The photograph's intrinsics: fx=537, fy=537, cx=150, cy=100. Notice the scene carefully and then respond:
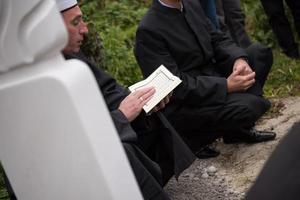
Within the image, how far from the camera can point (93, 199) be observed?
174 centimetres

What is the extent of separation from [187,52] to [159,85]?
0.77 m

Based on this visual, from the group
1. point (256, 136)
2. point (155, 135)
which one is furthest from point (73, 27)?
point (256, 136)

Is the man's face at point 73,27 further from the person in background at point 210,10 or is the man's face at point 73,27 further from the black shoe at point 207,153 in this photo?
the person in background at point 210,10

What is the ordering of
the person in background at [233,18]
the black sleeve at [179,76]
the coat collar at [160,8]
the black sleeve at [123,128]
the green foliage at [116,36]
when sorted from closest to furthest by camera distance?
the black sleeve at [123,128] → the black sleeve at [179,76] → the coat collar at [160,8] → the green foliage at [116,36] → the person in background at [233,18]

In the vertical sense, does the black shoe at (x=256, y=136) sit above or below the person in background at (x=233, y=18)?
below

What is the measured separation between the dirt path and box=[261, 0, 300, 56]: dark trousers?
1746 mm

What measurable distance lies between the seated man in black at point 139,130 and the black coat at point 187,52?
1.44 ft

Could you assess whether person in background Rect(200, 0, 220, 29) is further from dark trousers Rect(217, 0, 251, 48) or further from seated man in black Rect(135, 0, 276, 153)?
seated man in black Rect(135, 0, 276, 153)

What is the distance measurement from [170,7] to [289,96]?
1.80 m

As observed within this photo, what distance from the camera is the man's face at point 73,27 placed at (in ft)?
8.75

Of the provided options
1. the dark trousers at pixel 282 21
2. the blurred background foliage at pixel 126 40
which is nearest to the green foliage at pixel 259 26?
the blurred background foliage at pixel 126 40

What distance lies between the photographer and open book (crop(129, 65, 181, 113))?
9.82 feet

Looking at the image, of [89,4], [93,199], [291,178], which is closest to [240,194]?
[93,199]

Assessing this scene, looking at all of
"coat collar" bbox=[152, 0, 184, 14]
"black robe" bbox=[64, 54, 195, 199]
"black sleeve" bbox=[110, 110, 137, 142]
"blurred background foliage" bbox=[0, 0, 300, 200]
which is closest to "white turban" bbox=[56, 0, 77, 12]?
"black robe" bbox=[64, 54, 195, 199]
